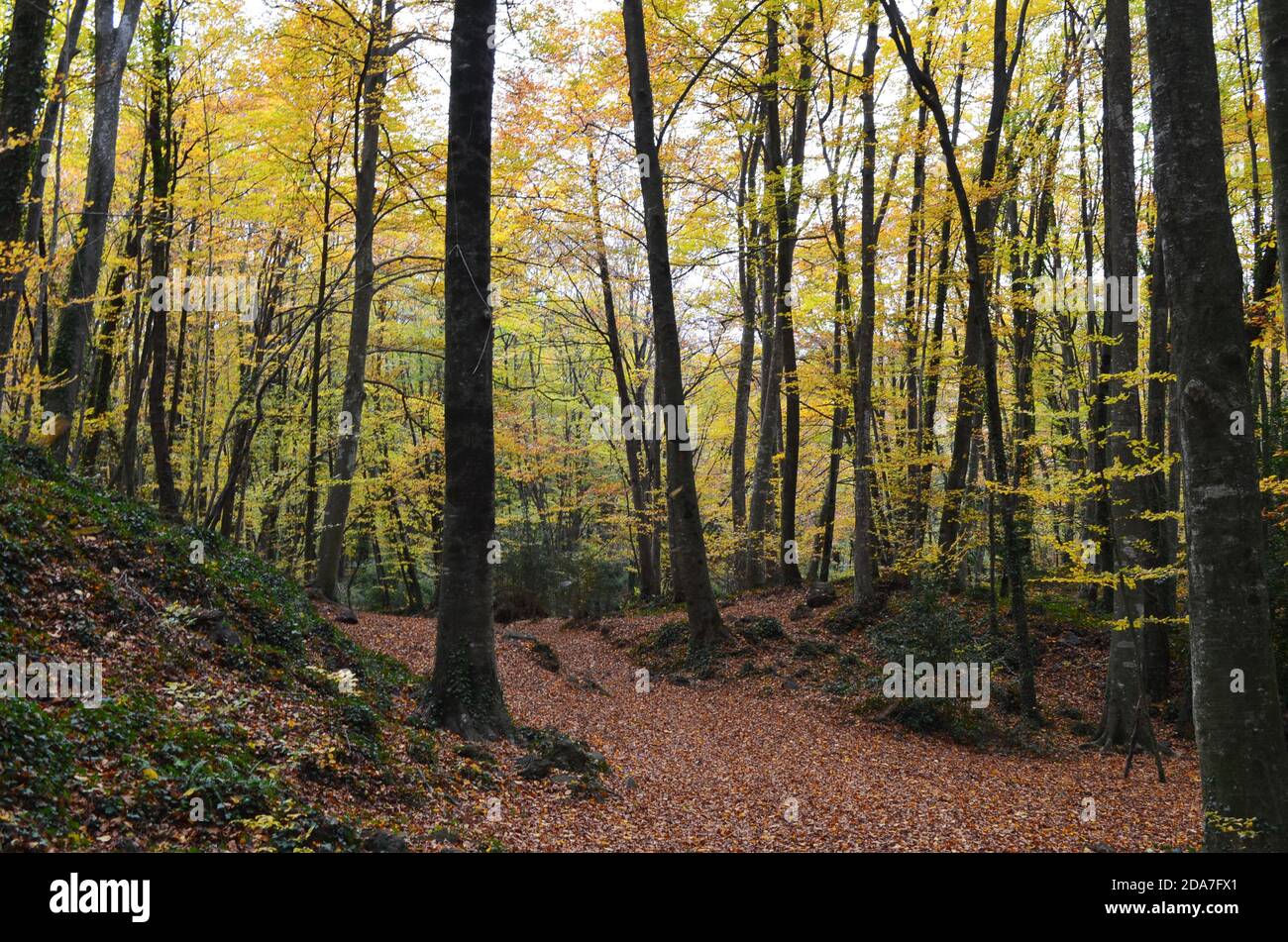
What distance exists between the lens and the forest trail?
592 centimetres

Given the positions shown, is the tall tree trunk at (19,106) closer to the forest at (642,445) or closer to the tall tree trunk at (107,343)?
the forest at (642,445)

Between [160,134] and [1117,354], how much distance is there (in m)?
13.1

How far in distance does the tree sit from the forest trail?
2.60 feet

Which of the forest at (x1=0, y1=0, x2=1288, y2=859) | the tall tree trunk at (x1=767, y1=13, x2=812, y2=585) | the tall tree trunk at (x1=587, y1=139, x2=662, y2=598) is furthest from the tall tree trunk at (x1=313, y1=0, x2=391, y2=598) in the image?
the tall tree trunk at (x1=767, y1=13, x2=812, y2=585)

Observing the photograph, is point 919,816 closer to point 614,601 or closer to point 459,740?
point 459,740

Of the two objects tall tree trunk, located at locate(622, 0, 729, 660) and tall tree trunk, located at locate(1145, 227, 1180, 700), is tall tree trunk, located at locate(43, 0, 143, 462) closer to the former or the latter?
tall tree trunk, located at locate(622, 0, 729, 660)

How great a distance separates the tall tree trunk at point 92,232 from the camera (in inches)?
390

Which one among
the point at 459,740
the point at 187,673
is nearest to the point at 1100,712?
the point at 459,740

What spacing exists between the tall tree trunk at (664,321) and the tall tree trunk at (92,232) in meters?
7.03

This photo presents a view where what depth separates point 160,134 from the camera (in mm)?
10789

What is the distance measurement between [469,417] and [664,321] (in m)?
5.91

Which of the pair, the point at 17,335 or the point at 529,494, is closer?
the point at 17,335

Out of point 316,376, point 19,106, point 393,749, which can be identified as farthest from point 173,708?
point 316,376

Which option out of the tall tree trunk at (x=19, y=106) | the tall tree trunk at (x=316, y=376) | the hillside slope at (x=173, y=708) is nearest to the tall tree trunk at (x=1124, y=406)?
the hillside slope at (x=173, y=708)
